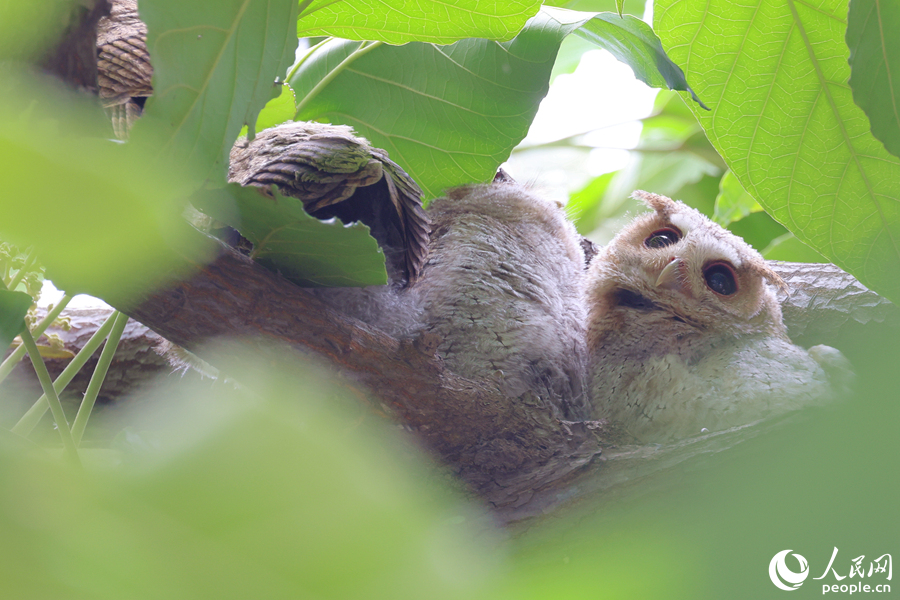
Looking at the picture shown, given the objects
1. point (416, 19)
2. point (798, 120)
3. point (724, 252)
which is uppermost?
point (416, 19)

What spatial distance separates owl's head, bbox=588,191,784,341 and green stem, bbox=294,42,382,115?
442 mm

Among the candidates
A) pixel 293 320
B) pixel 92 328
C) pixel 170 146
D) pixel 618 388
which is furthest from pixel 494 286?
pixel 92 328

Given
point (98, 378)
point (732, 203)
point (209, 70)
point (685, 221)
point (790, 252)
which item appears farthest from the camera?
point (732, 203)

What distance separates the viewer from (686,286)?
2.47ft

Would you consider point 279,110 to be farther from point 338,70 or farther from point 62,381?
point 62,381

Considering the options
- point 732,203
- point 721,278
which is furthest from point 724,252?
point 732,203

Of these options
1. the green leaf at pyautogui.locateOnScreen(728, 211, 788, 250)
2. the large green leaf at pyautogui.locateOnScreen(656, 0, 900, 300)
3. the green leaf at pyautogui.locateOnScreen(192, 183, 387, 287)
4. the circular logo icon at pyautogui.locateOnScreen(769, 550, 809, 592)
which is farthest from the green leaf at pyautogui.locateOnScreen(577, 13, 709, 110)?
the green leaf at pyautogui.locateOnScreen(728, 211, 788, 250)

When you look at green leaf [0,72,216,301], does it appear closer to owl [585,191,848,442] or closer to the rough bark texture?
the rough bark texture

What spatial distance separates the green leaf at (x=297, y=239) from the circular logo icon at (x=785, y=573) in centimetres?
36

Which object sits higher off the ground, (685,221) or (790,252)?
(685,221)

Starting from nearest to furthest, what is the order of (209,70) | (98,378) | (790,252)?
(209,70) < (98,378) < (790,252)

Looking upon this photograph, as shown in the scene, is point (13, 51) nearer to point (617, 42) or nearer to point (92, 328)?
point (617, 42)

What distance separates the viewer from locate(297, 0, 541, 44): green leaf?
0.62m

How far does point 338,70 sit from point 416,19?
0.70 ft
